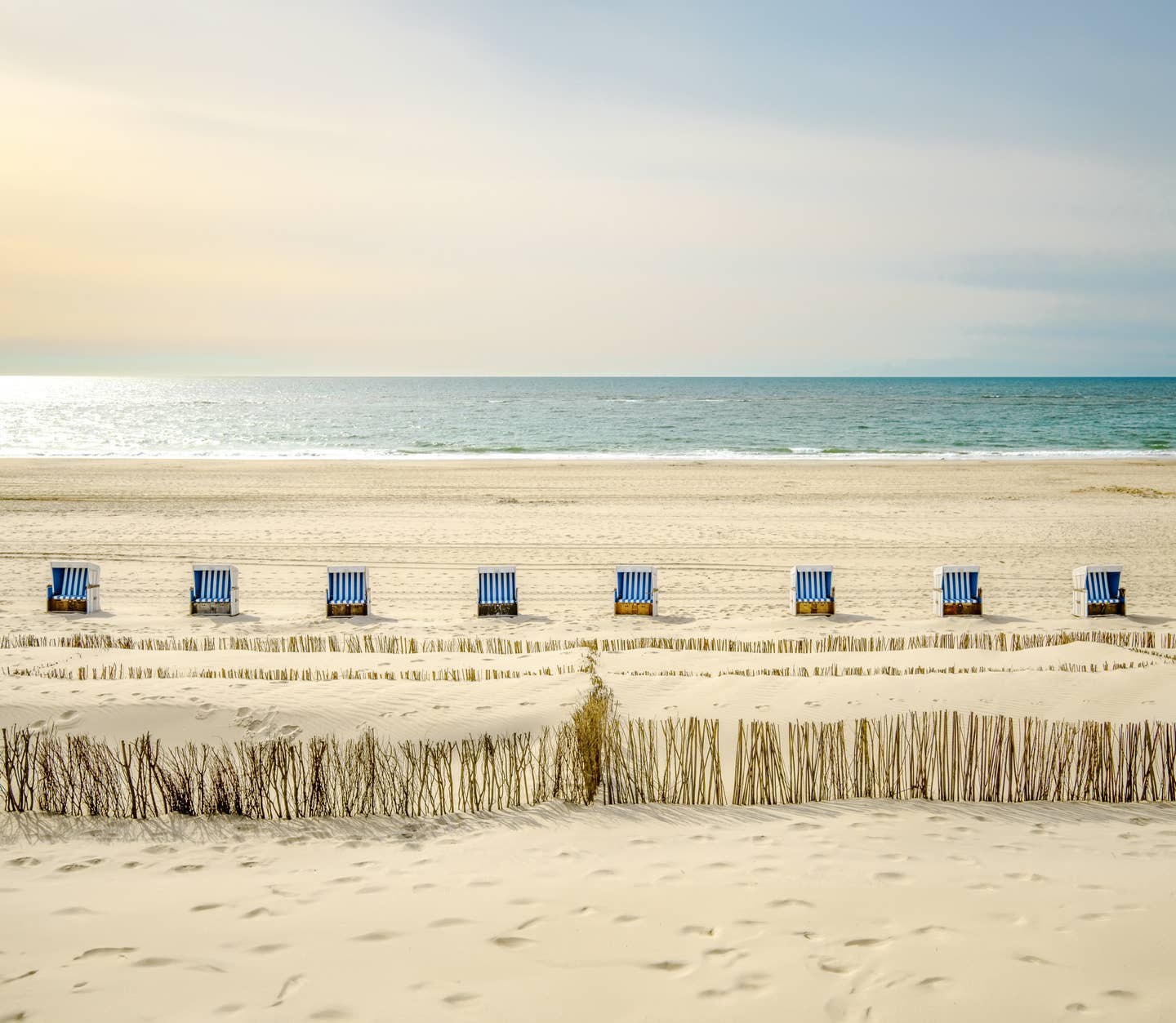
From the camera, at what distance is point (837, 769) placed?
4.89 meters

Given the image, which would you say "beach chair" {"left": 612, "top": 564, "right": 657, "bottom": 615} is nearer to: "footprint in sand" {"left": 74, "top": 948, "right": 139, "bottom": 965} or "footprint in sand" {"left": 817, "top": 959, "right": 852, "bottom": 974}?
"footprint in sand" {"left": 817, "top": 959, "right": 852, "bottom": 974}

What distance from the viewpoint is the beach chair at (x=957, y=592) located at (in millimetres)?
10500

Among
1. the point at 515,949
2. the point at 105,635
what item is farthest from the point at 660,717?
the point at 105,635

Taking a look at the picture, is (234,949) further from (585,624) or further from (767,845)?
(585,624)

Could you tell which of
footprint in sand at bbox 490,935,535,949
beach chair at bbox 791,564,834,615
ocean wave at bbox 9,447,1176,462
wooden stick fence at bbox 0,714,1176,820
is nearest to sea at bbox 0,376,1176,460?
ocean wave at bbox 9,447,1176,462

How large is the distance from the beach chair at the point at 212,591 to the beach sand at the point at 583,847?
0.25 m

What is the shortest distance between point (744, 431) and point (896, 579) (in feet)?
104

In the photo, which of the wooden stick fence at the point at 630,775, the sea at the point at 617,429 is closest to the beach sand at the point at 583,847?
the wooden stick fence at the point at 630,775

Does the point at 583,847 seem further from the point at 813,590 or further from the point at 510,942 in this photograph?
the point at 813,590

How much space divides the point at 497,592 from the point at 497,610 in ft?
0.73

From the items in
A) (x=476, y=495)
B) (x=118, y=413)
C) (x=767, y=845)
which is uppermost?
(x=118, y=413)

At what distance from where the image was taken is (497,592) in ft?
35.0

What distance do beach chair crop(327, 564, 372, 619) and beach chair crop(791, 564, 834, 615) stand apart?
5.35 m

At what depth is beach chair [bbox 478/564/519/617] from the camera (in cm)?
1061
